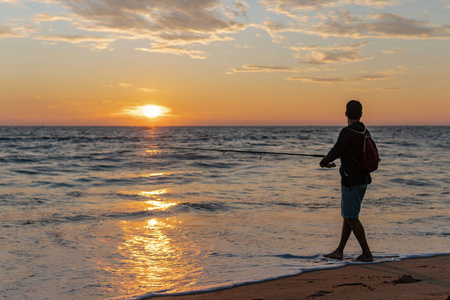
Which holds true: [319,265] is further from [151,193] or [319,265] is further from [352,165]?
[151,193]

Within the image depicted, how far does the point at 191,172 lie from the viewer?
15703mm

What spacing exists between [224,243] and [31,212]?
400 centimetres

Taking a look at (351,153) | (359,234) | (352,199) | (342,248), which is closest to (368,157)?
(351,153)

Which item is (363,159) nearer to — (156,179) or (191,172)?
(156,179)

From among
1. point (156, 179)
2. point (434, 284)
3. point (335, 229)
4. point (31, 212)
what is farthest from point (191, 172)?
point (434, 284)

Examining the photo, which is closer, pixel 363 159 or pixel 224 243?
pixel 363 159

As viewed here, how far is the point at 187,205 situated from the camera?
8.59m

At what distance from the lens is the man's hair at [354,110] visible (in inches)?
185

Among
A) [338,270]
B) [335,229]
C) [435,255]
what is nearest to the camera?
[338,270]

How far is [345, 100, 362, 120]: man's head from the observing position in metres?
4.70

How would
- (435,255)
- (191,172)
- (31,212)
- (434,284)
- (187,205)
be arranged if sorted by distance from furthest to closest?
(191,172), (187,205), (31,212), (435,255), (434,284)

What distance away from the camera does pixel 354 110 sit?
15.4 feet

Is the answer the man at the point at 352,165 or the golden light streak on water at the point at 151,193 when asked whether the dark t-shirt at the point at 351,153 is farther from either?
the golden light streak on water at the point at 151,193

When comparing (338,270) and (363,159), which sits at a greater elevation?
(363,159)
